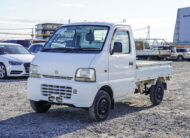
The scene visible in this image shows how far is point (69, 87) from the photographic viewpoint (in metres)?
5.70

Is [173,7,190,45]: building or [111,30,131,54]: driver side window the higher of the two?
[173,7,190,45]: building

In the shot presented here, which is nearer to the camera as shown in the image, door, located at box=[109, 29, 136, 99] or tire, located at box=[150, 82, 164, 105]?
door, located at box=[109, 29, 136, 99]

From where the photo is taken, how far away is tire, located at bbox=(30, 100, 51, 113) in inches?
257

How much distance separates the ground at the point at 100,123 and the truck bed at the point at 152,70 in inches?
31.3

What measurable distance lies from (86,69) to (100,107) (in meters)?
0.85

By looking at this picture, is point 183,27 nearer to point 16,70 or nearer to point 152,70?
point 16,70

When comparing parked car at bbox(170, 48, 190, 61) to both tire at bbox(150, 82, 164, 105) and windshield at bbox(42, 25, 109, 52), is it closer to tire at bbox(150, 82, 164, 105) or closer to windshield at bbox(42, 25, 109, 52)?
tire at bbox(150, 82, 164, 105)

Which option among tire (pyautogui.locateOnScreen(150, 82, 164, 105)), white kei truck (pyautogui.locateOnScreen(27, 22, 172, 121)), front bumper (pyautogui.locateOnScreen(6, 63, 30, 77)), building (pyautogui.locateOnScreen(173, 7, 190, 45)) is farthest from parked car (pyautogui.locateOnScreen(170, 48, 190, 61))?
building (pyautogui.locateOnScreen(173, 7, 190, 45))

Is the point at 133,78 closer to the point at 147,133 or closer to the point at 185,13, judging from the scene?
the point at 147,133

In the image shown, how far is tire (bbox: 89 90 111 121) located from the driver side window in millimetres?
906

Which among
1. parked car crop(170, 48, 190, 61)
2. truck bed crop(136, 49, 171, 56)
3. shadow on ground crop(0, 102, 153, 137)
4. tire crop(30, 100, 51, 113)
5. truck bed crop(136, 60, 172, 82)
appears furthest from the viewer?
parked car crop(170, 48, 190, 61)

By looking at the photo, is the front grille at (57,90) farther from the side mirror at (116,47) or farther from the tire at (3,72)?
the tire at (3,72)

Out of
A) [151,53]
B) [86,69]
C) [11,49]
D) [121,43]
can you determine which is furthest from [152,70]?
[151,53]

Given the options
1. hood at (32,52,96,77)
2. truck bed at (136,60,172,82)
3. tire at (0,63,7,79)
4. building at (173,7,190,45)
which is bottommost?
tire at (0,63,7,79)
